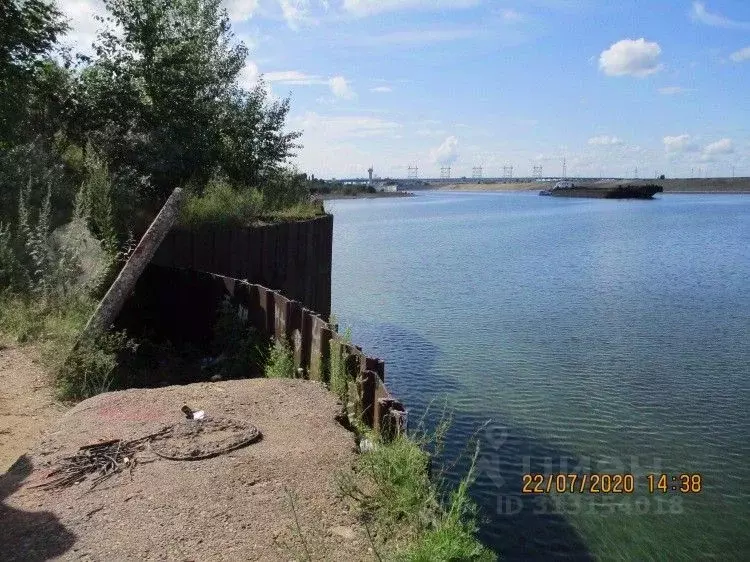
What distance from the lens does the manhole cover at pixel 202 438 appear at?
6121 millimetres

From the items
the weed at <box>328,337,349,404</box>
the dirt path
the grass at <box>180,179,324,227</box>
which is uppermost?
the grass at <box>180,179,324,227</box>

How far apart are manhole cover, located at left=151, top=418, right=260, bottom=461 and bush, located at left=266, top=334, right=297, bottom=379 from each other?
2.11 m

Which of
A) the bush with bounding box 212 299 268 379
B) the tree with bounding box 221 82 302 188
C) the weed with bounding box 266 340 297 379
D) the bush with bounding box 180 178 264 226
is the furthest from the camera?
the tree with bounding box 221 82 302 188

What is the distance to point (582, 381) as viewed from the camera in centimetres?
1462

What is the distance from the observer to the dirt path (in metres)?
6.94

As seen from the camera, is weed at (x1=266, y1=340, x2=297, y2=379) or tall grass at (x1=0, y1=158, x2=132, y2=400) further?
weed at (x1=266, y1=340, x2=297, y2=379)

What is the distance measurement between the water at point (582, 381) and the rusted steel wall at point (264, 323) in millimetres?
2815

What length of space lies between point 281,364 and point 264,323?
1519mm

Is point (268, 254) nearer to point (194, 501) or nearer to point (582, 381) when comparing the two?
point (582, 381)

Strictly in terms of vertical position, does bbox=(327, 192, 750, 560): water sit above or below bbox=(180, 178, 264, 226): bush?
below

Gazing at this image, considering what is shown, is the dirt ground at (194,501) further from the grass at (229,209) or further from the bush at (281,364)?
the grass at (229,209)

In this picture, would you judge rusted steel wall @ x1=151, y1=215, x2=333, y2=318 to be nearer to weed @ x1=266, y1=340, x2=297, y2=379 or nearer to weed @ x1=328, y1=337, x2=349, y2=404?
weed @ x1=266, y1=340, x2=297, y2=379

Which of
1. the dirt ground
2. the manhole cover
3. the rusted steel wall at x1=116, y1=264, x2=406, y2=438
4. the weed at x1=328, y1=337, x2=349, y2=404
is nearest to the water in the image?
the weed at x1=328, y1=337, x2=349, y2=404

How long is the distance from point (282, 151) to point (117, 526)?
18553mm
